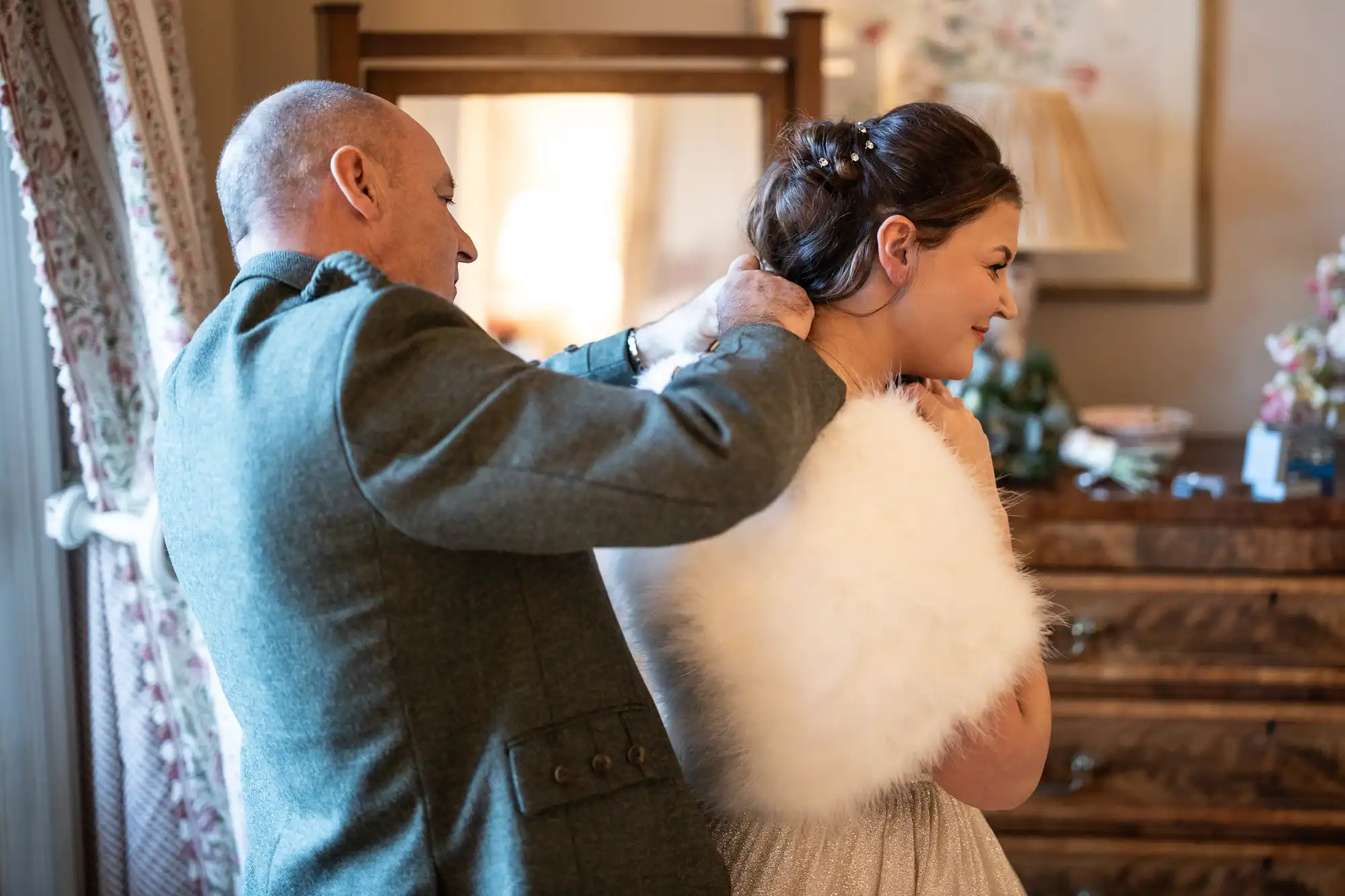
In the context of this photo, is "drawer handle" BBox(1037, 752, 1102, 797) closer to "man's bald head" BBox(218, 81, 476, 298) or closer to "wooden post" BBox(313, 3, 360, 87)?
"man's bald head" BBox(218, 81, 476, 298)

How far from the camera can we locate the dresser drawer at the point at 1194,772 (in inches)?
83.2

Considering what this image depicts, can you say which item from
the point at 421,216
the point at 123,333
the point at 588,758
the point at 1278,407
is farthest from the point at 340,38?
the point at 1278,407

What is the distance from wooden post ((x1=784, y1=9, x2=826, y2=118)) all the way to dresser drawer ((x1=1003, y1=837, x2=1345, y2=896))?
135 centimetres

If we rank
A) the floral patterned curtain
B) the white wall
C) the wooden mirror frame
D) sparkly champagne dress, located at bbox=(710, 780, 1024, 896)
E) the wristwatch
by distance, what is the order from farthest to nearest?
the white wall < the wooden mirror frame < the floral patterned curtain < the wristwatch < sparkly champagne dress, located at bbox=(710, 780, 1024, 896)

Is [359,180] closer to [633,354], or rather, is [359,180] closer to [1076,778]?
[633,354]

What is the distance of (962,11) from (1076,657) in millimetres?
1343

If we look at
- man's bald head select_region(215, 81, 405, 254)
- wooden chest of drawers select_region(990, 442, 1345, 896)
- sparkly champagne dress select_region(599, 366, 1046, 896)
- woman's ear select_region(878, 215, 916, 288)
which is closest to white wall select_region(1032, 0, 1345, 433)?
wooden chest of drawers select_region(990, 442, 1345, 896)

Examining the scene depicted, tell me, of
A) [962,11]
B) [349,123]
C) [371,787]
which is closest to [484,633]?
[371,787]

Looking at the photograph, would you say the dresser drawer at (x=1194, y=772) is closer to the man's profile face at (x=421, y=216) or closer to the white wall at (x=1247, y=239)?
the white wall at (x=1247, y=239)

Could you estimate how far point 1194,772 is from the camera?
84.3 inches

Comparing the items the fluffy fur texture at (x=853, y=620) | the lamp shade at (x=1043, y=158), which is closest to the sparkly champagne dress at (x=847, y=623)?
the fluffy fur texture at (x=853, y=620)

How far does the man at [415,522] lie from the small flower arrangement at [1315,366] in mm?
1428

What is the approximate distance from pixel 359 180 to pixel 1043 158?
1.62 m

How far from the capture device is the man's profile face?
109 centimetres
